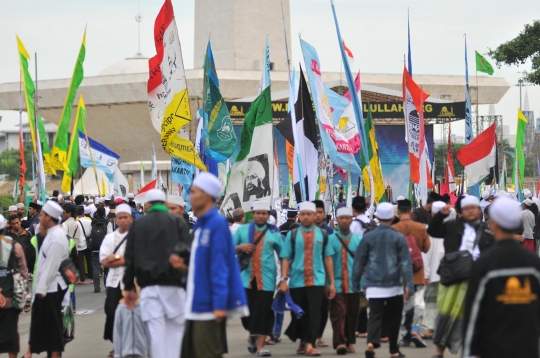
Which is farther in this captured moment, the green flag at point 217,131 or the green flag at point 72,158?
the green flag at point 72,158

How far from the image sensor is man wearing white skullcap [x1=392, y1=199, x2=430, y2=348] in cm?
1080

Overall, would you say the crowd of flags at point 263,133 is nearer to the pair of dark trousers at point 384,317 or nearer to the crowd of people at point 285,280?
the crowd of people at point 285,280

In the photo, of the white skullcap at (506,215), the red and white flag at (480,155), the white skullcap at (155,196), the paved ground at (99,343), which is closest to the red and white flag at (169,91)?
the paved ground at (99,343)

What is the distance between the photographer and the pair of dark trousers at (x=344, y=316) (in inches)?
425

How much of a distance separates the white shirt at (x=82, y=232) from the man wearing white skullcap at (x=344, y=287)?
7860mm

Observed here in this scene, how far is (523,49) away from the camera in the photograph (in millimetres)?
28266

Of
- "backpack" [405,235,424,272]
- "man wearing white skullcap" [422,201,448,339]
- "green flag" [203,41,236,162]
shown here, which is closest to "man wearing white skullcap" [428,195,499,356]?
"backpack" [405,235,424,272]

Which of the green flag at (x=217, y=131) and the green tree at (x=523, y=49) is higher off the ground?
the green tree at (x=523, y=49)

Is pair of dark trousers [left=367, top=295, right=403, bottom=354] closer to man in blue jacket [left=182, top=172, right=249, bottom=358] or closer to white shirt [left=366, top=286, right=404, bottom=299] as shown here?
white shirt [left=366, top=286, right=404, bottom=299]

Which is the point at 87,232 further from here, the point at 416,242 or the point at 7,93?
the point at 7,93

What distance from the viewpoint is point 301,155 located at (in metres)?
15.1

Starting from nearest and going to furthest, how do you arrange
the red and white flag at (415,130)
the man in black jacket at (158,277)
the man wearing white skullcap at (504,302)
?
the man wearing white skullcap at (504,302) → the man in black jacket at (158,277) → the red and white flag at (415,130)

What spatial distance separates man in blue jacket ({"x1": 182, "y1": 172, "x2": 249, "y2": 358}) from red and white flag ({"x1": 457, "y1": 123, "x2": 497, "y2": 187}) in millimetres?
13183

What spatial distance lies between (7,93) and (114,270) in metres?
60.0
